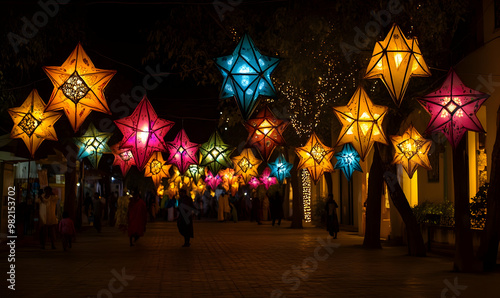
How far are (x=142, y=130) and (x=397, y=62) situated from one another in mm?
7809

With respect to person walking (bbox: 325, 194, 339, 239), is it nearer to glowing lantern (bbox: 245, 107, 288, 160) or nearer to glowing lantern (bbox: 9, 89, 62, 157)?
glowing lantern (bbox: 245, 107, 288, 160)

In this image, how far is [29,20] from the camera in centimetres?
1564

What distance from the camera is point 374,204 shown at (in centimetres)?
2056

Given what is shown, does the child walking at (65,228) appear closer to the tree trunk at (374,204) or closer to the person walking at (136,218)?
the person walking at (136,218)

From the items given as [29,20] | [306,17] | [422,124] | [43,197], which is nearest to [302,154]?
[422,124]

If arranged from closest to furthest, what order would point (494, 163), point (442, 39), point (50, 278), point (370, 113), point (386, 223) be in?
point (50, 278) → point (494, 163) → point (370, 113) → point (442, 39) → point (386, 223)

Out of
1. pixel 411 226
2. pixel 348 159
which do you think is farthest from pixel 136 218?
pixel 411 226

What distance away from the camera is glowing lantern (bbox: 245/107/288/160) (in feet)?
63.0

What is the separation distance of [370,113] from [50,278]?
803 cm

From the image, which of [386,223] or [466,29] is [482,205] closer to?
[466,29]

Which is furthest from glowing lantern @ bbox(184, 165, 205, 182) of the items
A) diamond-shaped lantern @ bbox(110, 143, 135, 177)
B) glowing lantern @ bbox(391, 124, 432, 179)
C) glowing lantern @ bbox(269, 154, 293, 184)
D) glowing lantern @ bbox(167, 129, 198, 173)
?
glowing lantern @ bbox(391, 124, 432, 179)

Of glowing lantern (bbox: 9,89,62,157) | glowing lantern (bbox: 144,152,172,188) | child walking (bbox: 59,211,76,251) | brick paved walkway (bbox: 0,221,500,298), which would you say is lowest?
brick paved walkway (bbox: 0,221,500,298)

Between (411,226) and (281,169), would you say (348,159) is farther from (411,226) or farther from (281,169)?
(281,169)

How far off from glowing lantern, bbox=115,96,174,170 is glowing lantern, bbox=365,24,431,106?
7152 mm
